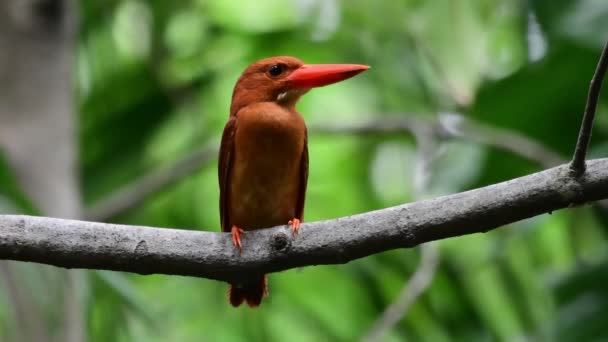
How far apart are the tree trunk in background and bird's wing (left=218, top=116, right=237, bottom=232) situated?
1040mm

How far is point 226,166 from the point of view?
3754mm

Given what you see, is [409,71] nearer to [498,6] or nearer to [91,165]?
[498,6]

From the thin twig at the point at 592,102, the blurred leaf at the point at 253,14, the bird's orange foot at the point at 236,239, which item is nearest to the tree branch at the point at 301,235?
the bird's orange foot at the point at 236,239

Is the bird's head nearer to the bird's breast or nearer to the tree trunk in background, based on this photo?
the bird's breast

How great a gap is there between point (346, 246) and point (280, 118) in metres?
1.09

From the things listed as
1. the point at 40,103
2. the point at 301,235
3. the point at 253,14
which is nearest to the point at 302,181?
the point at 301,235

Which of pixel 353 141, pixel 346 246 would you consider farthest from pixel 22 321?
pixel 353 141

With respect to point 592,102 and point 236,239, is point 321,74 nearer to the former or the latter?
point 236,239

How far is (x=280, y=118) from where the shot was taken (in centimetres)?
367

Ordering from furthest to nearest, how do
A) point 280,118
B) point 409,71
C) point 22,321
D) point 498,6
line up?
1. point 409,71
2. point 498,6
3. point 22,321
4. point 280,118

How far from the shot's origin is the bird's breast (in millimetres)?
3641

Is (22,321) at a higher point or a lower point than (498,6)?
lower

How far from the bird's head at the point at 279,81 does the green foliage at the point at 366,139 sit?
0.76m

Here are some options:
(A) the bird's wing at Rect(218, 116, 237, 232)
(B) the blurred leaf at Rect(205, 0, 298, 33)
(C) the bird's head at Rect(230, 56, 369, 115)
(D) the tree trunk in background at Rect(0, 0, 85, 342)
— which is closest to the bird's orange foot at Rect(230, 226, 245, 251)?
(A) the bird's wing at Rect(218, 116, 237, 232)
